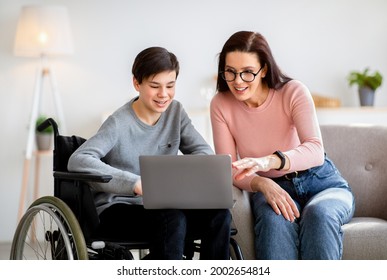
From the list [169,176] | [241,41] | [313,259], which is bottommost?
[313,259]

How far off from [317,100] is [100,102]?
114cm

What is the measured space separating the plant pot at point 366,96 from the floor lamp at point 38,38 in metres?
1.50

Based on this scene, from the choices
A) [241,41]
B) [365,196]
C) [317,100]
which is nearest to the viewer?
[241,41]

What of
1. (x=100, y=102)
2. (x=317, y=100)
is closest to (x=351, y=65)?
(x=317, y=100)

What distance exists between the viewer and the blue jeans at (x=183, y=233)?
183cm

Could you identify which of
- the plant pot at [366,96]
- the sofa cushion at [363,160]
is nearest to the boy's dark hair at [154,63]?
the sofa cushion at [363,160]

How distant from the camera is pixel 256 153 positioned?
2.13m

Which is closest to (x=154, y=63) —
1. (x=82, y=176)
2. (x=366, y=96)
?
(x=82, y=176)

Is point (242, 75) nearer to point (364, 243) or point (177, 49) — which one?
point (364, 243)

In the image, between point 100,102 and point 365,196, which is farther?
point 100,102

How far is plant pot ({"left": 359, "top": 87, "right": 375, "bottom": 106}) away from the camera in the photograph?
387 cm

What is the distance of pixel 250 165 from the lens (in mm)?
1866

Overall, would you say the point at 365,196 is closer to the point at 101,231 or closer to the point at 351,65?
the point at 101,231
